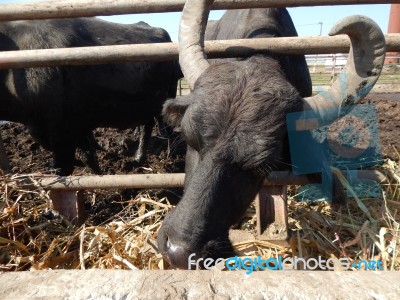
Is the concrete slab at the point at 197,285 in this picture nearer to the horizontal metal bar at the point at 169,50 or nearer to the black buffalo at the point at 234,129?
the black buffalo at the point at 234,129

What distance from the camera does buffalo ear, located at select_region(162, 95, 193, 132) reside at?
277 centimetres

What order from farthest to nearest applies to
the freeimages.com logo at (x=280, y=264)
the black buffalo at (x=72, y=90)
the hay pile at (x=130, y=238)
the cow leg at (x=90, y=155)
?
the cow leg at (x=90, y=155) < the black buffalo at (x=72, y=90) < the hay pile at (x=130, y=238) < the freeimages.com logo at (x=280, y=264)

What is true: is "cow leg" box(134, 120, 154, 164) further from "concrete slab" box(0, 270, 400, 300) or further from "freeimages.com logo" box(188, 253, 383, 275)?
"concrete slab" box(0, 270, 400, 300)

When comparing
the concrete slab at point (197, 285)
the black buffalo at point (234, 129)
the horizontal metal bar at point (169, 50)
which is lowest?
the concrete slab at point (197, 285)

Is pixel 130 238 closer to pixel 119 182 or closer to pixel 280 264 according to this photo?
pixel 119 182

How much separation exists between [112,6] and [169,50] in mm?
631

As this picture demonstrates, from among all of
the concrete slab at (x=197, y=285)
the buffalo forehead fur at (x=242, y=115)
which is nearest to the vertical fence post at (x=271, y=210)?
the buffalo forehead fur at (x=242, y=115)

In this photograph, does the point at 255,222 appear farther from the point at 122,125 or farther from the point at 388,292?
the point at 122,125

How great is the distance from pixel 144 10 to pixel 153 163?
9.24 feet

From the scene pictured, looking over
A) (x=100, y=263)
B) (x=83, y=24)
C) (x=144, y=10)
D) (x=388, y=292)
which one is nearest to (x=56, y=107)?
(x=83, y=24)

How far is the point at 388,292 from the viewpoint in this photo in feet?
5.06

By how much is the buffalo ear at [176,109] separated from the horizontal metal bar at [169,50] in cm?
53

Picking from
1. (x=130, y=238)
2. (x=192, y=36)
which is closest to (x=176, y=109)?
(x=192, y=36)

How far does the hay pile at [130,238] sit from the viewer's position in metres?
2.71
